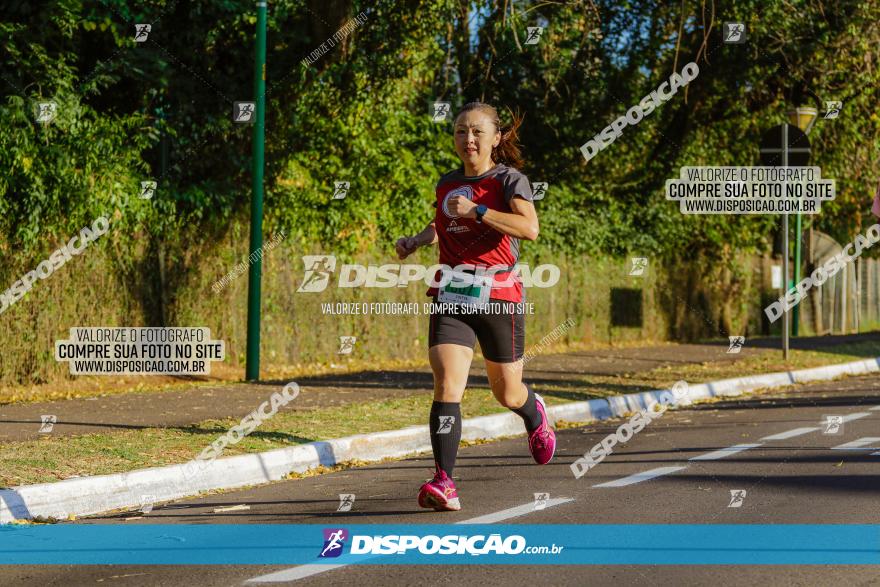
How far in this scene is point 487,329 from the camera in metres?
6.86

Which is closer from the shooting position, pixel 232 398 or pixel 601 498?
pixel 601 498

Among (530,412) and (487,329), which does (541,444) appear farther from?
(487,329)

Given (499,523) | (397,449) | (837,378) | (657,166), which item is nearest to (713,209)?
(657,166)

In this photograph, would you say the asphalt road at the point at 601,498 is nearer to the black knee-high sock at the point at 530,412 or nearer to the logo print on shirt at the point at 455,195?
the black knee-high sock at the point at 530,412

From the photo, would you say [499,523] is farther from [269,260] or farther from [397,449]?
[269,260]

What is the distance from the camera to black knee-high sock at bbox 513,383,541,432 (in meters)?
7.27

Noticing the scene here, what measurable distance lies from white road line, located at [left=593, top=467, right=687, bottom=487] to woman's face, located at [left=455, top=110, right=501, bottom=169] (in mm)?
2396

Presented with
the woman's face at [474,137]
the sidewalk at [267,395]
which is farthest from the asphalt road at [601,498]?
the sidewalk at [267,395]

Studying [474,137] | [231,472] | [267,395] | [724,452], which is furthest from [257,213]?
[474,137]

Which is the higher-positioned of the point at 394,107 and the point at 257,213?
the point at 394,107

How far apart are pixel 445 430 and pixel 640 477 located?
2092 mm

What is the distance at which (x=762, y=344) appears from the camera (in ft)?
80.5

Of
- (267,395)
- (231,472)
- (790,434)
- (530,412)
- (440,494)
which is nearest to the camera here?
(440,494)

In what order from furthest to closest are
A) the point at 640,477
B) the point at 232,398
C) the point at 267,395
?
the point at 267,395 → the point at 232,398 → the point at 640,477
